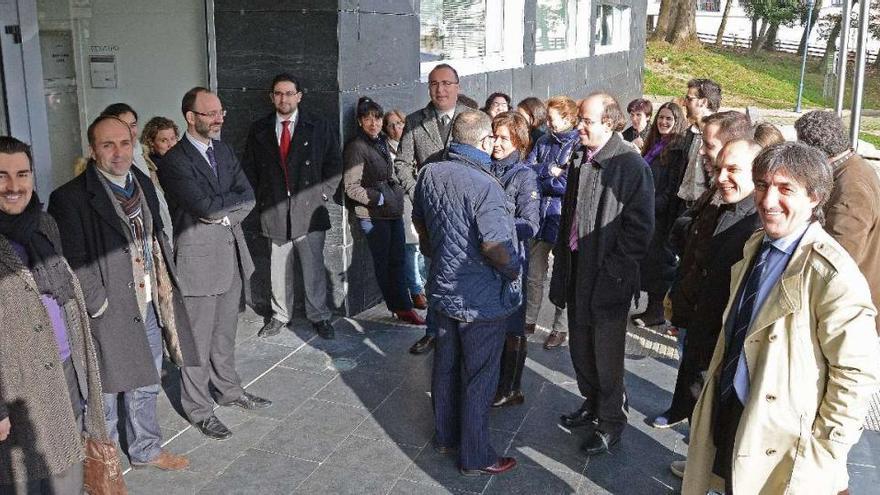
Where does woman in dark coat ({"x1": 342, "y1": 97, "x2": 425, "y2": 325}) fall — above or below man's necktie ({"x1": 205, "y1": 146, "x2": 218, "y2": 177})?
below

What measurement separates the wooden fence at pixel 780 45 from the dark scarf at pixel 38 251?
143 feet

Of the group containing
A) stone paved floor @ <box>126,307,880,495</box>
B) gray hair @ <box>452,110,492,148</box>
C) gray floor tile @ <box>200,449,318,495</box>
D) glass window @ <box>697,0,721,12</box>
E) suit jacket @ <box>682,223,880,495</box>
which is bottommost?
stone paved floor @ <box>126,307,880,495</box>

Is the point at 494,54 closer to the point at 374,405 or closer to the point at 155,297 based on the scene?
the point at 374,405

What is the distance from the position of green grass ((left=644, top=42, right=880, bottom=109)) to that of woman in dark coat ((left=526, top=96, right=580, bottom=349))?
Result: 26.4 metres

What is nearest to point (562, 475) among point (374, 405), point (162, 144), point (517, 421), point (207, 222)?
point (517, 421)

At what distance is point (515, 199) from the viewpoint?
4.77 metres

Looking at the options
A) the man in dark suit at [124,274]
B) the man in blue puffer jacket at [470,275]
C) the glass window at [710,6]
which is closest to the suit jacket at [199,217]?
the man in dark suit at [124,274]

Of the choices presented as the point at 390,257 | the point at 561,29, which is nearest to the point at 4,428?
the point at 390,257

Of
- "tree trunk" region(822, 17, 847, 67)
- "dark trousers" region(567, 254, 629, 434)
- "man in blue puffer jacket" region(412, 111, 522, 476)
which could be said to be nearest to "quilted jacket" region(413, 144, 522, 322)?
"man in blue puffer jacket" region(412, 111, 522, 476)

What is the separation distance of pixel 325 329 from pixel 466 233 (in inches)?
104

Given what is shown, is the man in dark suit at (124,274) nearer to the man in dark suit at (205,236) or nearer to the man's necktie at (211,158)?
the man in dark suit at (205,236)

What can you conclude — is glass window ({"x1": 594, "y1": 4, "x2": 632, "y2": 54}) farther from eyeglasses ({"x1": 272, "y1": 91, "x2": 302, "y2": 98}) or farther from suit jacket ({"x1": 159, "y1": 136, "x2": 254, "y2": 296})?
suit jacket ({"x1": 159, "y1": 136, "x2": 254, "y2": 296})

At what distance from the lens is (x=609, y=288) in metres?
4.43

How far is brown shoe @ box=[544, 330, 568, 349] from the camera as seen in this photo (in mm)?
6277
